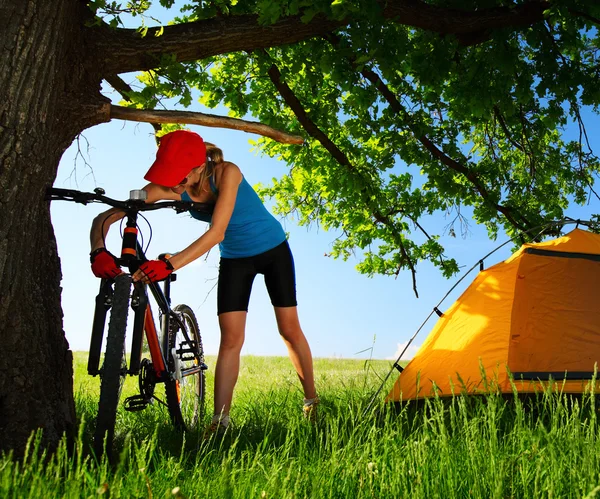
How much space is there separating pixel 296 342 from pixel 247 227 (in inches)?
40.9

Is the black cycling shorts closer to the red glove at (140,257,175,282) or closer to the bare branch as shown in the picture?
the bare branch

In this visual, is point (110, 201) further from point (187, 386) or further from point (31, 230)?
point (187, 386)

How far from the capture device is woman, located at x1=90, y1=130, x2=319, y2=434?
4.36 metres

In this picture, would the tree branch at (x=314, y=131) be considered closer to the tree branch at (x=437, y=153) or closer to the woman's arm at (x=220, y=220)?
the tree branch at (x=437, y=153)

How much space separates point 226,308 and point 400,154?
13.2ft

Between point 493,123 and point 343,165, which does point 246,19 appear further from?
point 493,123

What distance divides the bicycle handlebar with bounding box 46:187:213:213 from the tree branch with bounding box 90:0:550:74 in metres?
1.27

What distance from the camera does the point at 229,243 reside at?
4.96m

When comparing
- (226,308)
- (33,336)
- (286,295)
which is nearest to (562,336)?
(286,295)

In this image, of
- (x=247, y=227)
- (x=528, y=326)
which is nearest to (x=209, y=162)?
(x=247, y=227)

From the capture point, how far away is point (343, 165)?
27.3 ft

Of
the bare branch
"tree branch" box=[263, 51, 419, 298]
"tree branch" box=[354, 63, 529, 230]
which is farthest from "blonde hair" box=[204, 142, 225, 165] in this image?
"tree branch" box=[354, 63, 529, 230]

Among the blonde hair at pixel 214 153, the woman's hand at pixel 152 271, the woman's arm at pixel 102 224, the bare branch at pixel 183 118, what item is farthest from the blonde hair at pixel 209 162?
the woman's hand at pixel 152 271

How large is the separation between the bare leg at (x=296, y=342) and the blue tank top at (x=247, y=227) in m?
0.55
